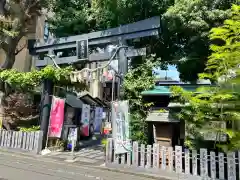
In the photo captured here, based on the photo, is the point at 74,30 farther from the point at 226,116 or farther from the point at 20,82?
the point at 226,116

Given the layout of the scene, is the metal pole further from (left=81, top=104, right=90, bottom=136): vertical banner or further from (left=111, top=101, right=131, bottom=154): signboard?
(left=111, top=101, right=131, bottom=154): signboard

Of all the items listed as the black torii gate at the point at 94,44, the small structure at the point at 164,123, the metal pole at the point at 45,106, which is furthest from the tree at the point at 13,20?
the small structure at the point at 164,123

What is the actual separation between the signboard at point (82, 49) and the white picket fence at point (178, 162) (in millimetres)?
4289

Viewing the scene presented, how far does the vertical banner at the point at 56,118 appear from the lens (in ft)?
33.8

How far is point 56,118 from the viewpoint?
1054cm

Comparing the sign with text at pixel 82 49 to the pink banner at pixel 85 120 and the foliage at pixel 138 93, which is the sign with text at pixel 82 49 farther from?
the pink banner at pixel 85 120

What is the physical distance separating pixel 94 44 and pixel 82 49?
2.05ft

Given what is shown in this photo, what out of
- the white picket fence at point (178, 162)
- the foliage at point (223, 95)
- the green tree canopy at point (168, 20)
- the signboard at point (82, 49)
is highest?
the green tree canopy at point (168, 20)

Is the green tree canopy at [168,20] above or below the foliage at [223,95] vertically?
above

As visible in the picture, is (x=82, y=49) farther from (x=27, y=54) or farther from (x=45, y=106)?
(x=27, y=54)

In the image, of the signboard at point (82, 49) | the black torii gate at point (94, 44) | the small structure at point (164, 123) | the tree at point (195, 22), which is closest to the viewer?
the small structure at point (164, 123)

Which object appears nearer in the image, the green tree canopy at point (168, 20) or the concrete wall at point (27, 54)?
the green tree canopy at point (168, 20)

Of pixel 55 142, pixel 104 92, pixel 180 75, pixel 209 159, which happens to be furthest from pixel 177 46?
pixel 104 92

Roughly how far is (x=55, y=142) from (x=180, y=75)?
302 inches
